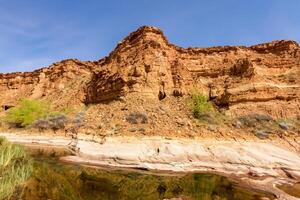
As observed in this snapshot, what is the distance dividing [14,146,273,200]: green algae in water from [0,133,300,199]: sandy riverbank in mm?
2454

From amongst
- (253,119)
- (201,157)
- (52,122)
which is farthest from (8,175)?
(52,122)

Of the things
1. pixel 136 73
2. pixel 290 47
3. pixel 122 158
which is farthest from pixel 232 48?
pixel 122 158

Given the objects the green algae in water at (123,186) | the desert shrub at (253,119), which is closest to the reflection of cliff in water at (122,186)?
the green algae in water at (123,186)

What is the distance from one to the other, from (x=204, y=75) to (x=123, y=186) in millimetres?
33547

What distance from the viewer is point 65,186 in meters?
17.2

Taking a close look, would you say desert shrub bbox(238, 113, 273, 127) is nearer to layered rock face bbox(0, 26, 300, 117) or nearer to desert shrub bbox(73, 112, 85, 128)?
layered rock face bbox(0, 26, 300, 117)

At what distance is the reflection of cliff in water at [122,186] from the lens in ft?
51.8

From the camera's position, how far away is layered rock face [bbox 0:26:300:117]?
4125cm

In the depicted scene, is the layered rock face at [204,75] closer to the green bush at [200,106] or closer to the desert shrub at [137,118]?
the green bush at [200,106]

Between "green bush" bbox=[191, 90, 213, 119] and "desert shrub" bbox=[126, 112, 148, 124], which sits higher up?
"green bush" bbox=[191, 90, 213, 119]

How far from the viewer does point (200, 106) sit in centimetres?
4038

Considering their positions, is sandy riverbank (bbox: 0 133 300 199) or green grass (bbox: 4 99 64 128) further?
green grass (bbox: 4 99 64 128)

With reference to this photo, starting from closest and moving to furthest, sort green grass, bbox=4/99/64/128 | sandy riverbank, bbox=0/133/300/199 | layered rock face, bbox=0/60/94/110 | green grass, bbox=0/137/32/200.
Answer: green grass, bbox=0/137/32/200 → sandy riverbank, bbox=0/133/300/199 → green grass, bbox=4/99/64/128 → layered rock face, bbox=0/60/94/110

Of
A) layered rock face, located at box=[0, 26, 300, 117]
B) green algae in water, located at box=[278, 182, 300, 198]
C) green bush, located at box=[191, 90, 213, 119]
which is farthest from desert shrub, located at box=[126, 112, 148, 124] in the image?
green algae in water, located at box=[278, 182, 300, 198]
